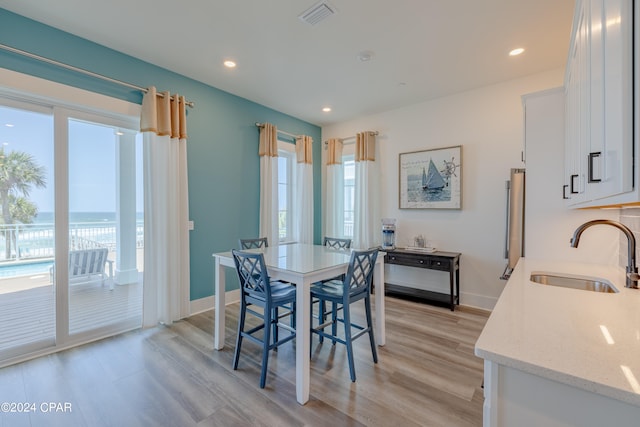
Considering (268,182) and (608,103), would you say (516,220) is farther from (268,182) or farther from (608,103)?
(268,182)

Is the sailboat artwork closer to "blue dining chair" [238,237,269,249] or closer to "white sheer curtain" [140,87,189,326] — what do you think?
"blue dining chair" [238,237,269,249]

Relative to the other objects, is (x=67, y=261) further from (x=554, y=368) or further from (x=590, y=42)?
(x=590, y=42)

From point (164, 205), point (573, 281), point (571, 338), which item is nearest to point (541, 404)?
point (571, 338)

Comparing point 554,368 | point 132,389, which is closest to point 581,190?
point 554,368

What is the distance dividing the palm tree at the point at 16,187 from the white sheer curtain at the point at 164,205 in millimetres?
867

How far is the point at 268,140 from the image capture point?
4.16 m

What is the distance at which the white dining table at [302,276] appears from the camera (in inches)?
75.5

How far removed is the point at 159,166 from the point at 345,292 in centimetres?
244

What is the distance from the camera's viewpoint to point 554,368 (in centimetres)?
72

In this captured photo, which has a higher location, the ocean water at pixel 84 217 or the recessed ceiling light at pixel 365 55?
the recessed ceiling light at pixel 365 55

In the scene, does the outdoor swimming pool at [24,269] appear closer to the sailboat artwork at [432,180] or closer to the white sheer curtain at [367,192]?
the white sheer curtain at [367,192]

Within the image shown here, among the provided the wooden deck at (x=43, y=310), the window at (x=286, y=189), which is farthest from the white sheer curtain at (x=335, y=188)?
the wooden deck at (x=43, y=310)

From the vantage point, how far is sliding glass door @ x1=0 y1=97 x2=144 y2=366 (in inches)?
93.5

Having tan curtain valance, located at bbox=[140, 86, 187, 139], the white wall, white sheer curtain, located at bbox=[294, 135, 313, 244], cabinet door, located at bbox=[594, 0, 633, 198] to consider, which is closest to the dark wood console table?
the white wall
